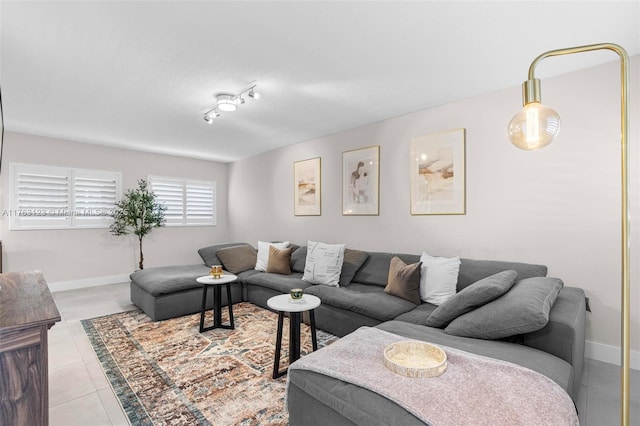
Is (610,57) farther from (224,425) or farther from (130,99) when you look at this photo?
(130,99)

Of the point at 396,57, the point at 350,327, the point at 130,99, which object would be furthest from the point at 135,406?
the point at 396,57

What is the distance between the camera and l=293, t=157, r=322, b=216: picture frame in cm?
486

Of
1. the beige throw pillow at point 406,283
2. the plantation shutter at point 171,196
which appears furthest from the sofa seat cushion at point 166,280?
the beige throw pillow at point 406,283

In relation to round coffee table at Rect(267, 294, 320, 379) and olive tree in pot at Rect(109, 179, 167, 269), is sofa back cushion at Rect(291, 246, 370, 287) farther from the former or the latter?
olive tree in pot at Rect(109, 179, 167, 269)

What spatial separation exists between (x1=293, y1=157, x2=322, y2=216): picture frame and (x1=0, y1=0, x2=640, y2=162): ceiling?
123 cm

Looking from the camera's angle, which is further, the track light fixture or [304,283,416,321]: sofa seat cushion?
the track light fixture

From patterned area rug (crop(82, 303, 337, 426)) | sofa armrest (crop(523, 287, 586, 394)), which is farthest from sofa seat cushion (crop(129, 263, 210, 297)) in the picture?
sofa armrest (crop(523, 287, 586, 394))

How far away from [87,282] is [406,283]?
5354 mm

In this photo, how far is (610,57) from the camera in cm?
247

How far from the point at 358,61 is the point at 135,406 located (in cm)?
302

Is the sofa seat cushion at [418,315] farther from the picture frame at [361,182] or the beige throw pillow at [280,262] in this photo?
the beige throw pillow at [280,262]

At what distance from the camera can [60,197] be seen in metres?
4.91

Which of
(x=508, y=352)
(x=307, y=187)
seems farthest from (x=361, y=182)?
(x=508, y=352)

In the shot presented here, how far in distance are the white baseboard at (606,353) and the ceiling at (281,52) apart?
2.44 metres
